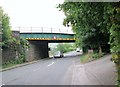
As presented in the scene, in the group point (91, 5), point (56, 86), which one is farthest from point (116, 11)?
point (56, 86)

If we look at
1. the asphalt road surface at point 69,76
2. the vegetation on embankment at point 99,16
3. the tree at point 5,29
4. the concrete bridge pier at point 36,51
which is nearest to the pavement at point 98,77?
the asphalt road surface at point 69,76

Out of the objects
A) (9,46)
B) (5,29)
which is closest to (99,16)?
(5,29)

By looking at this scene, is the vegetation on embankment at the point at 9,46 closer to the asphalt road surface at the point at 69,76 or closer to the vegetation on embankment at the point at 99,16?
the asphalt road surface at the point at 69,76

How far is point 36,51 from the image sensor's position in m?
58.2

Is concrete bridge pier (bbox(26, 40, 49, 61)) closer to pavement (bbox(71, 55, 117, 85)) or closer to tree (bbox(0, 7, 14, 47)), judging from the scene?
tree (bbox(0, 7, 14, 47))

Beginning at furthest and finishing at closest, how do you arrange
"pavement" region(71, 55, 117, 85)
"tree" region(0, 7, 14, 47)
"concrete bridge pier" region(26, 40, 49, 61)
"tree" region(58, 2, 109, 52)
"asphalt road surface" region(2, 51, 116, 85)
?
1. "concrete bridge pier" region(26, 40, 49, 61)
2. "tree" region(0, 7, 14, 47)
3. "asphalt road surface" region(2, 51, 116, 85)
4. "pavement" region(71, 55, 117, 85)
5. "tree" region(58, 2, 109, 52)

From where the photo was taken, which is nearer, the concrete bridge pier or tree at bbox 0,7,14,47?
tree at bbox 0,7,14,47

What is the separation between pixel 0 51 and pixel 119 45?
30656 millimetres

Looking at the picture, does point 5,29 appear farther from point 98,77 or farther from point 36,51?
point 98,77

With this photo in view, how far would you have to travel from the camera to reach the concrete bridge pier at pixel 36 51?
170 feet

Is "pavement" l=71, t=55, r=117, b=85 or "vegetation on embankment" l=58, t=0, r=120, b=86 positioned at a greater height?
"vegetation on embankment" l=58, t=0, r=120, b=86

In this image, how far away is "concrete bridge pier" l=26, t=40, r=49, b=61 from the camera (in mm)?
51862

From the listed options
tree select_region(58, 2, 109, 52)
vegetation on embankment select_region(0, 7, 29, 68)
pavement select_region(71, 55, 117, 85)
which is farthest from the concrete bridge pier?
tree select_region(58, 2, 109, 52)

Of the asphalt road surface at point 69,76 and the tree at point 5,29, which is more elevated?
the tree at point 5,29
